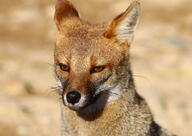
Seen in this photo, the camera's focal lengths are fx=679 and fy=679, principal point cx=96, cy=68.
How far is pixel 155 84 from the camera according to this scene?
A: 14234 mm

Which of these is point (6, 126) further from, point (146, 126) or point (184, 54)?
point (184, 54)

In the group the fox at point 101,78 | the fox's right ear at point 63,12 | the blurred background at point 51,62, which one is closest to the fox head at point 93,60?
the fox at point 101,78

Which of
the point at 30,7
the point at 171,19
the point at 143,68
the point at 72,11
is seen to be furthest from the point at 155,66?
the point at 72,11

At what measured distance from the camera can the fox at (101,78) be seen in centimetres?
716

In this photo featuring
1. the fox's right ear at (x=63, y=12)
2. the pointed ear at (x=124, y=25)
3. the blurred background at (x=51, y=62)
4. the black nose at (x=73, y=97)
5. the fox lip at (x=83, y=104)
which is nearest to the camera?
the black nose at (x=73, y=97)

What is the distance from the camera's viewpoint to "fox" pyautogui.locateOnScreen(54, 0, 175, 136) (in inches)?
282

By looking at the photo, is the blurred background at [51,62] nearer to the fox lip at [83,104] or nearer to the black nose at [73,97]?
the fox lip at [83,104]

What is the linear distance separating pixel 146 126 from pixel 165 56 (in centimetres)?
869

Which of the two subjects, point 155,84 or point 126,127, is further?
point 155,84

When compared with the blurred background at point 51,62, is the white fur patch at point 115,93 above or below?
above

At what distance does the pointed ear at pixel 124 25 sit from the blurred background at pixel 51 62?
94cm

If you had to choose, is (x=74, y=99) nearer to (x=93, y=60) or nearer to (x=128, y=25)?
(x=93, y=60)

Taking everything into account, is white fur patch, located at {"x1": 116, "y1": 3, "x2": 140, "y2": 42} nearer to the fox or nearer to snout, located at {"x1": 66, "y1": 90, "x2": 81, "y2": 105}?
the fox

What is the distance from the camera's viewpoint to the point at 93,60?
7199 mm
